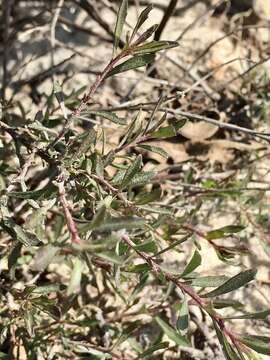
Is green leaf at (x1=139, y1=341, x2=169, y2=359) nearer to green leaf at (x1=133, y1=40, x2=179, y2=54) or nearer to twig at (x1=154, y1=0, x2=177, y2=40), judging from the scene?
green leaf at (x1=133, y1=40, x2=179, y2=54)

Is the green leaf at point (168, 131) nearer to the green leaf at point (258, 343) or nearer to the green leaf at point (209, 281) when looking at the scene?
the green leaf at point (209, 281)

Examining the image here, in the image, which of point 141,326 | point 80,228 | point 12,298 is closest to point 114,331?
point 141,326

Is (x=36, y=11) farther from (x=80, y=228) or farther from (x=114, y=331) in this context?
(x=80, y=228)

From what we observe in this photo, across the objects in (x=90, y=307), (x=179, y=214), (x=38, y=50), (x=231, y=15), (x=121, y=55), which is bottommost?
(x=90, y=307)

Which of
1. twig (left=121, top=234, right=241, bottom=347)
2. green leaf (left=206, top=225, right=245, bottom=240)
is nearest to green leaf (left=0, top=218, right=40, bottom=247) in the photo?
twig (left=121, top=234, right=241, bottom=347)

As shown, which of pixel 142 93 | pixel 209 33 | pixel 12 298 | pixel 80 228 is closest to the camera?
pixel 80 228

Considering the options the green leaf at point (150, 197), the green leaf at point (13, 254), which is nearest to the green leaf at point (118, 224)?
the green leaf at point (150, 197)

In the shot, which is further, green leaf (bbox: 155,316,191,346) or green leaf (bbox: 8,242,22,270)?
green leaf (bbox: 8,242,22,270)

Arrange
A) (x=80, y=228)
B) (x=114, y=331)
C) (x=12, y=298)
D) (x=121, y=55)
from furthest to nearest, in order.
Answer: (x=114, y=331), (x=12, y=298), (x=121, y=55), (x=80, y=228)
